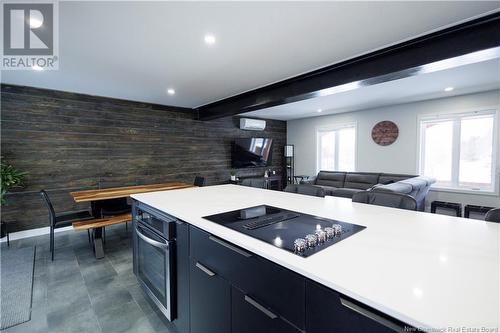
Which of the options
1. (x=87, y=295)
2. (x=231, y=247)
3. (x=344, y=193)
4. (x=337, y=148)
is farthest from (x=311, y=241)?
(x=337, y=148)

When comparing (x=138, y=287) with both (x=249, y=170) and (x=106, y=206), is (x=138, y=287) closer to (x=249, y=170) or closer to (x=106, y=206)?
(x=106, y=206)

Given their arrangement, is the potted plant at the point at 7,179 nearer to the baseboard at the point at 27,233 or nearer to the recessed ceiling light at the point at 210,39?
the baseboard at the point at 27,233

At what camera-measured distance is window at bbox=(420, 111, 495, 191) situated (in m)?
4.25

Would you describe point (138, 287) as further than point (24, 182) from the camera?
No

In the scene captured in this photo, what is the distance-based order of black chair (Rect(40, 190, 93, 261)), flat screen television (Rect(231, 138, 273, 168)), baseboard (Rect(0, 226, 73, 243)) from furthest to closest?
flat screen television (Rect(231, 138, 273, 168))
baseboard (Rect(0, 226, 73, 243))
black chair (Rect(40, 190, 93, 261))

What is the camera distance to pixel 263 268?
98 cm

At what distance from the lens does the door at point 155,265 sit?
1.64 m

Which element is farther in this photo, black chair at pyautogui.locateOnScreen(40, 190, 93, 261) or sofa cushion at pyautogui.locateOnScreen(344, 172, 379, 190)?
sofa cushion at pyautogui.locateOnScreen(344, 172, 379, 190)

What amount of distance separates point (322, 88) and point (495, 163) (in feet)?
12.6

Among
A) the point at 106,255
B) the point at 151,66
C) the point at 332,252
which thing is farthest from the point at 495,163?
the point at 106,255

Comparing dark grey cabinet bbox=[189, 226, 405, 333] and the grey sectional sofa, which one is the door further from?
the grey sectional sofa

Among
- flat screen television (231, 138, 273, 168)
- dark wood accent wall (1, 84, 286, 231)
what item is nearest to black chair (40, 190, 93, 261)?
dark wood accent wall (1, 84, 286, 231)

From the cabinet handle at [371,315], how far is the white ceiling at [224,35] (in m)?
1.91
